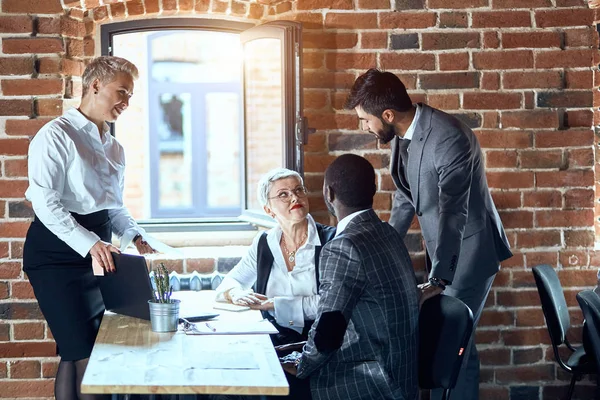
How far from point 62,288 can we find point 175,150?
6041 mm

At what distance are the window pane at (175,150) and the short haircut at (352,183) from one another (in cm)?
638

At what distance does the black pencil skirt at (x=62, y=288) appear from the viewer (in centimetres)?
294

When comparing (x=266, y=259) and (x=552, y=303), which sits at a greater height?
(x=266, y=259)

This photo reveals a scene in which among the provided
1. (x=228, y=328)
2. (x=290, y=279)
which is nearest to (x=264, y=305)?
(x=290, y=279)

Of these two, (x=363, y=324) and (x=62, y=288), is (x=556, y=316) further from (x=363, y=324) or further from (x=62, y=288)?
(x=62, y=288)

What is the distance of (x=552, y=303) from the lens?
11.4ft

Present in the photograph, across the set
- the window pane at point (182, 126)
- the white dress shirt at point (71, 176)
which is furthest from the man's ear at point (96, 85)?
the window pane at point (182, 126)

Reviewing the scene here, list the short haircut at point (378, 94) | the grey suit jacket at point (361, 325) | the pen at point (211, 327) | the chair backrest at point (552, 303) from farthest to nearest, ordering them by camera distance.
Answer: the chair backrest at point (552, 303) → the short haircut at point (378, 94) → the pen at point (211, 327) → the grey suit jacket at point (361, 325)

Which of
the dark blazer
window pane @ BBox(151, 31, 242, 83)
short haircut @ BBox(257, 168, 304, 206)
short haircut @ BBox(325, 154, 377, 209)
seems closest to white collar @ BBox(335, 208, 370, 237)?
short haircut @ BBox(325, 154, 377, 209)

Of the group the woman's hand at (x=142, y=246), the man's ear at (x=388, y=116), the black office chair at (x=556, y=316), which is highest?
the man's ear at (x=388, y=116)

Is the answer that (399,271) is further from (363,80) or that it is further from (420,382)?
(363,80)

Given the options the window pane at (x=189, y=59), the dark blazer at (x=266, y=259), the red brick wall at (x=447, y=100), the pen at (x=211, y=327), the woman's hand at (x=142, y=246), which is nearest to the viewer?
the pen at (x=211, y=327)

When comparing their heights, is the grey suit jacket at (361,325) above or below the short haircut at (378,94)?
below

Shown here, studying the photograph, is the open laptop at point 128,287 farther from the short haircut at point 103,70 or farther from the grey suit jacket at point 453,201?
the grey suit jacket at point 453,201
